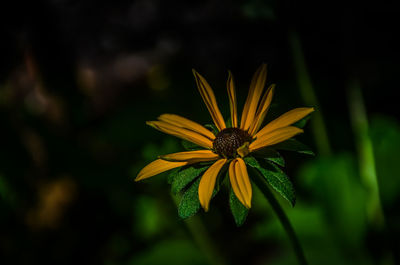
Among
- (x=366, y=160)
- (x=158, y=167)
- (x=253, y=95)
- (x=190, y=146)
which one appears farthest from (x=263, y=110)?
(x=366, y=160)

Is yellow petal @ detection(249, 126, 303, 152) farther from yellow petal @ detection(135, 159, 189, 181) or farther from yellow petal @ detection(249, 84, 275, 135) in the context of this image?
yellow petal @ detection(135, 159, 189, 181)

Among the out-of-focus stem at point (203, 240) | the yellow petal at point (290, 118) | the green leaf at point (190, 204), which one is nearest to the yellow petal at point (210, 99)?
the yellow petal at point (290, 118)

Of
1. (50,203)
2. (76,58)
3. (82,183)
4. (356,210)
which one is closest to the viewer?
(356,210)

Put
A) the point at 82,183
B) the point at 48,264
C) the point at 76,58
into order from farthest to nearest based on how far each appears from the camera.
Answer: the point at 76,58
the point at 82,183
the point at 48,264

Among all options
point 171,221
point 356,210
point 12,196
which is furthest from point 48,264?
point 356,210

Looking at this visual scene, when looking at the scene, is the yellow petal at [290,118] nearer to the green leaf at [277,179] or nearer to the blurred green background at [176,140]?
the green leaf at [277,179]

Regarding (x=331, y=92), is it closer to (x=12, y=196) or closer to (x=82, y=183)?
(x=82, y=183)
